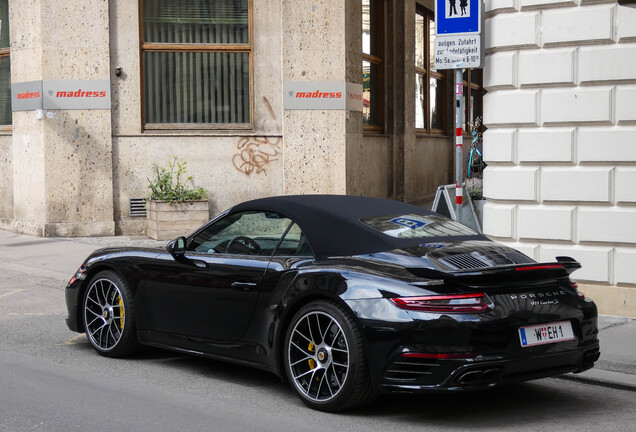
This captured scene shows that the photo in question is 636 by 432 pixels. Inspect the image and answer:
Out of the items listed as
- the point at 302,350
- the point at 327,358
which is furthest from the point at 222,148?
the point at 327,358

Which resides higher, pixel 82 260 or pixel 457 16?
pixel 457 16

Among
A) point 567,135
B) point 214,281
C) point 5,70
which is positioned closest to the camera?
point 214,281

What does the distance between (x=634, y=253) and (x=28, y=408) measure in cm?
578

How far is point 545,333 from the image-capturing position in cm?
559

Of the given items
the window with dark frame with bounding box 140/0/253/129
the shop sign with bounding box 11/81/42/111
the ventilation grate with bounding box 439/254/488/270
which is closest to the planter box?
the window with dark frame with bounding box 140/0/253/129

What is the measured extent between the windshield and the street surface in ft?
3.45

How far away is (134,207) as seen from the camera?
53.1 ft

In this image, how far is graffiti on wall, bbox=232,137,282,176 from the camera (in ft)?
53.3

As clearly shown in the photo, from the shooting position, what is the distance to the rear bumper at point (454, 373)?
5293 mm

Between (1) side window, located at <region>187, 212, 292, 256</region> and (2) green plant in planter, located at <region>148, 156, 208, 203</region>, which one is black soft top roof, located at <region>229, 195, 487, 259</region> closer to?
(1) side window, located at <region>187, 212, 292, 256</region>

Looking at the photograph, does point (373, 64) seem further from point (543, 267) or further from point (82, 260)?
point (543, 267)

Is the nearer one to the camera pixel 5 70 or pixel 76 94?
pixel 76 94

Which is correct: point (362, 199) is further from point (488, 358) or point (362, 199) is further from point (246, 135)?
point (246, 135)

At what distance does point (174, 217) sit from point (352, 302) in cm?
1011
